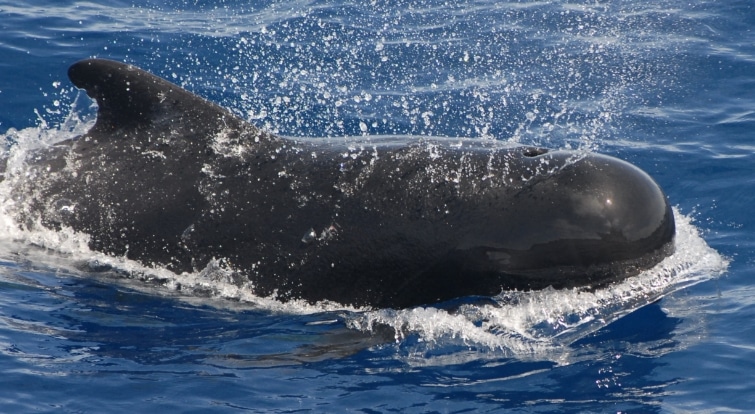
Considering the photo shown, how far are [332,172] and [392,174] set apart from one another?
65 cm

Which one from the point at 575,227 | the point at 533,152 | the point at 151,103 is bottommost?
the point at 575,227

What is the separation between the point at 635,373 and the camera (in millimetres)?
9430

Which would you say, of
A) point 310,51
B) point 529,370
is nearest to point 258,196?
point 529,370

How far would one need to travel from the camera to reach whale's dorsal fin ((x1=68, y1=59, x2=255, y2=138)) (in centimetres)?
1124

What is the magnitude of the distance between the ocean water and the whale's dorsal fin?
1.46m

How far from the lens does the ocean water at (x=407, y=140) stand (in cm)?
917

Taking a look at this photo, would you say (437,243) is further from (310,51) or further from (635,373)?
(310,51)

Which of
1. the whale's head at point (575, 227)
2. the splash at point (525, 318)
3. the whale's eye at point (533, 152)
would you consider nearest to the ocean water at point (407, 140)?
the splash at point (525, 318)

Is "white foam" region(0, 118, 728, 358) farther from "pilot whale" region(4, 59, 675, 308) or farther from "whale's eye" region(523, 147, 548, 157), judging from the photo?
"whale's eye" region(523, 147, 548, 157)

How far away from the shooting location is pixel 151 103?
11328 millimetres

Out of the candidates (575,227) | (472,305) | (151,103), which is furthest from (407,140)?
(151,103)

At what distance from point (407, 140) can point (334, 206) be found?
1.19 m

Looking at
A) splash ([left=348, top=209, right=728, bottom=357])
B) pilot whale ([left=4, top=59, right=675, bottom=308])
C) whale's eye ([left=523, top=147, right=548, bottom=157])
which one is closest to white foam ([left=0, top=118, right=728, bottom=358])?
splash ([left=348, top=209, right=728, bottom=357])

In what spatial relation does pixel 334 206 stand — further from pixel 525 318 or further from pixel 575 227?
pixel 575 227
